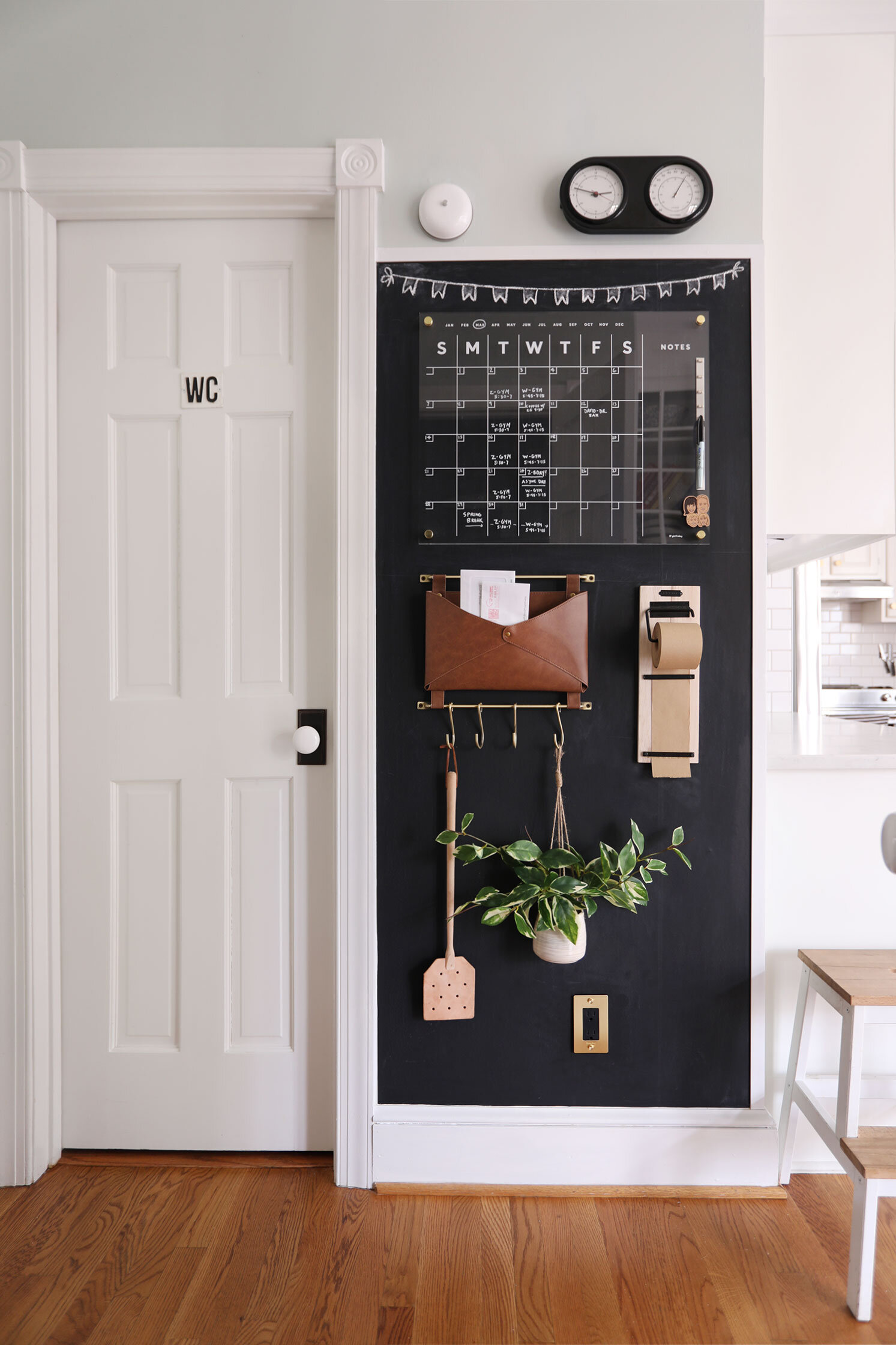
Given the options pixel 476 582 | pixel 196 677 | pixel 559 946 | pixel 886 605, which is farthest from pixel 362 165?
pixel 886 605

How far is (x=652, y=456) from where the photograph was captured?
1673 millimetres

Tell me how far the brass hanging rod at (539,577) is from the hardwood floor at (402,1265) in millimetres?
1328

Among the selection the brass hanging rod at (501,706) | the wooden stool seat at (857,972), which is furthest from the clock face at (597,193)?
the wooden stool seat at (857,972)

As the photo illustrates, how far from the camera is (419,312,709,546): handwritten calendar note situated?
5.49 ft

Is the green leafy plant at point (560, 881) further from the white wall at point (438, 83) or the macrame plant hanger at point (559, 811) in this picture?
the white wall at point (438, 83)

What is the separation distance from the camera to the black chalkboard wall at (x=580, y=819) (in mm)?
1689

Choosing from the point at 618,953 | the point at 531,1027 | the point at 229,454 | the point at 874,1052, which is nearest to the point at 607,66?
the point at 229,454

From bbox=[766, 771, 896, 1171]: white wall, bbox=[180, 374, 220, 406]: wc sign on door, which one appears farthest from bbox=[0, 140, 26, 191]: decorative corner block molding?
bbox=[766, 771, 896, 1171]: white wall

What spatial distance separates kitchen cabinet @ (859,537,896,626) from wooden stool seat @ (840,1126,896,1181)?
3663 millimetres

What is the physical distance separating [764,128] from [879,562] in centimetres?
349

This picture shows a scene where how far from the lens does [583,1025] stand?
1.70 meters

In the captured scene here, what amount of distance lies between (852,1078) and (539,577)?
1146mm

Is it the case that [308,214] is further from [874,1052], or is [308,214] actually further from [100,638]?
[874,1052]

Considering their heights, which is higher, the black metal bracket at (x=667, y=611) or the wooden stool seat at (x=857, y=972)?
the black metal bracket at (x=667, y=611)
